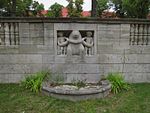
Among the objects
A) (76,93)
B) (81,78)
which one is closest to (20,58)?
(81,78)

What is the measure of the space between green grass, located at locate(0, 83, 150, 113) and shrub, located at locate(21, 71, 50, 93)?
218 mm

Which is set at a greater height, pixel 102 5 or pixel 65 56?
pixel 102 5

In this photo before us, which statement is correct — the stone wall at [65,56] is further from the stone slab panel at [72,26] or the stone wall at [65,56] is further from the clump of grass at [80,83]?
the clump of grass at [80,83]

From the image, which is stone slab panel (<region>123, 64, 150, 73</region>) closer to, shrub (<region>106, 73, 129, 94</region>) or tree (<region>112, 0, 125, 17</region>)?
shrub (<region>106, 73, 129, 94</region>)

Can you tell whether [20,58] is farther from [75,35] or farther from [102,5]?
[102,5]

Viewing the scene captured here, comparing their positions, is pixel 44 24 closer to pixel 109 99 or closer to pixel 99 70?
pixel 99 70

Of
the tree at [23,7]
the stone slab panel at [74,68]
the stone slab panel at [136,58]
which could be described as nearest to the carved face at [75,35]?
the stone slab panel at [74,68]

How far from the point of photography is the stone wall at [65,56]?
294 inches

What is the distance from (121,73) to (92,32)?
159 cm

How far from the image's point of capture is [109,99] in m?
6.39

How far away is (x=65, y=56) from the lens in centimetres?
755

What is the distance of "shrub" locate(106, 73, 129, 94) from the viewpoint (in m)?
6.95

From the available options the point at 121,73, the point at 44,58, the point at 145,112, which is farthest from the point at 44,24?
the point at 145,112

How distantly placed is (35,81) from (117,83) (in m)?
2.33
